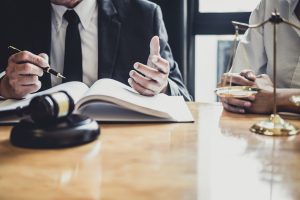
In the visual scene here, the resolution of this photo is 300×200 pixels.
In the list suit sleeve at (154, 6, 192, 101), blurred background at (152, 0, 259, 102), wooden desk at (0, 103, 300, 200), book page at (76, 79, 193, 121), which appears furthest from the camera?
blurred background at (152, 0, 259, 102)

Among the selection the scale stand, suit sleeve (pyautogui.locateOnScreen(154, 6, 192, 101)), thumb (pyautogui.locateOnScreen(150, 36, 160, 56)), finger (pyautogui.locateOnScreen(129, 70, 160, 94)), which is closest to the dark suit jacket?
suit sleeve (pyautogui.locateOnScreen(154, 6, 192, 101))

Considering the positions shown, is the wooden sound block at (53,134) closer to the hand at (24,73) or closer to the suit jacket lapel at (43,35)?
the hand at (24,73)

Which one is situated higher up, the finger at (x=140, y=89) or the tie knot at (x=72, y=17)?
the tie knot at (x=72, y=17)

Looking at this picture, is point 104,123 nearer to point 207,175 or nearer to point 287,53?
point 207,175

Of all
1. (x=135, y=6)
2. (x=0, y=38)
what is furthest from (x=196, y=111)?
(x=0, y=38)

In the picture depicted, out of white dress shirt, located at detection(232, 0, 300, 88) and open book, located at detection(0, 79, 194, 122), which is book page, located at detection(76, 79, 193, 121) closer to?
open book, located at detection(0, 79, 194, 122)

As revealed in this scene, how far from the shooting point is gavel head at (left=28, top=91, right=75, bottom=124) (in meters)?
0.75

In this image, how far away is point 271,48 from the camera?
1.52 metres

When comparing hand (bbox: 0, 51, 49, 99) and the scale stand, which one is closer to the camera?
the scale stand

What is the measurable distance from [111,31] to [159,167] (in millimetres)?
1061

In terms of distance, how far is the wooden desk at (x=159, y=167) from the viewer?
1.81 feet

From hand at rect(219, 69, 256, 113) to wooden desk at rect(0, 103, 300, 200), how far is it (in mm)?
189

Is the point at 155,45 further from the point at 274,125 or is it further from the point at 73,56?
the point at 274,125

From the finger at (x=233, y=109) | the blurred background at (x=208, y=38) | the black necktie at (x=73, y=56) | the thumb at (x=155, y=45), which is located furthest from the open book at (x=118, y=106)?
the blurred background at (x=208, y=38)
